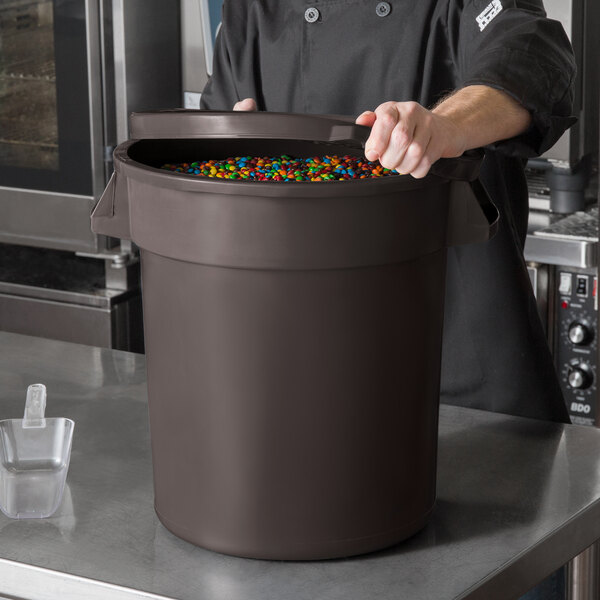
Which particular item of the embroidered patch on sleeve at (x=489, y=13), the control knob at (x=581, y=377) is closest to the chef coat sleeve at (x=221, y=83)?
the embroidered patch on sleeve at (x=489, y=13)

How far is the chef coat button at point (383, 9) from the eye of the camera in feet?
5.18

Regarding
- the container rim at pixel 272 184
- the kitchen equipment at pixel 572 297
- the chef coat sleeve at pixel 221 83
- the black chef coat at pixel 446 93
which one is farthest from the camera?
the kitchen equipment at pixel 572 297

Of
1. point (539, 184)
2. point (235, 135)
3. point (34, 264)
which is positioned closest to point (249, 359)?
point (235, 135)

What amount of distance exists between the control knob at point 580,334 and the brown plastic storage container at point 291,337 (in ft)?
4.38

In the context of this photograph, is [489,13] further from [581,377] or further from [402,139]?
[581,377]

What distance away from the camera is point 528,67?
3.95 ft

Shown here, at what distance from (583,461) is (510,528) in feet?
0.67

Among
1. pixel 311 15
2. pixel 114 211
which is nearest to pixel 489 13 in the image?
pixel 311 15

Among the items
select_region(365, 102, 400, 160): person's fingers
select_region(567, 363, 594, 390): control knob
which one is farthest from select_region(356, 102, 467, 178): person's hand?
select_region(567, 363, 594, 390): control knob

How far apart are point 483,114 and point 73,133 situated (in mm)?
1696

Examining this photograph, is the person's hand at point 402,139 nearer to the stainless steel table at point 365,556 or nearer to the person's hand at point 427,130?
the person's hand at point 427,130

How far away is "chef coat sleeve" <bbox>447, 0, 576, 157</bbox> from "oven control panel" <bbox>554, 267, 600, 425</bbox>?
0.99 metres

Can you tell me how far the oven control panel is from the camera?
2.30 meters

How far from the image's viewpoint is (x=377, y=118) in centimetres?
92
